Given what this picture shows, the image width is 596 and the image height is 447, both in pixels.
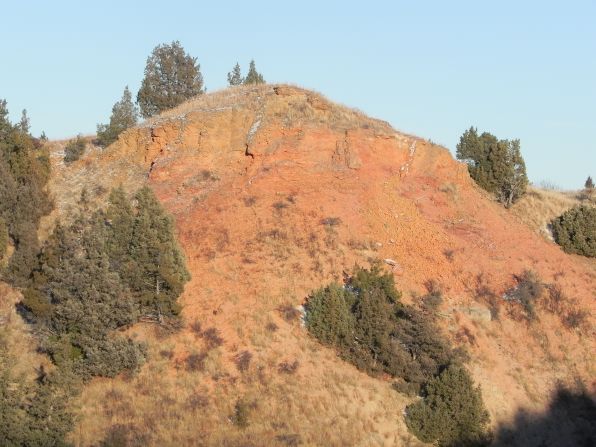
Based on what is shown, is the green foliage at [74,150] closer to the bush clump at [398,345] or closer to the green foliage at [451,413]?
the bush clump at [398,345]

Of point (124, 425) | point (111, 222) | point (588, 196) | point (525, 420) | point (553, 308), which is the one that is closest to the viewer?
point (124, 425)

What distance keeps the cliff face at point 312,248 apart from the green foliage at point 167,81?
6.68 meters

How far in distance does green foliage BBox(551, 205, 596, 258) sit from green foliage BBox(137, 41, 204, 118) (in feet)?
71.0

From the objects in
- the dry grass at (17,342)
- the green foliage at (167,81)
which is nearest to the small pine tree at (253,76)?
the green foliage at (167,81)

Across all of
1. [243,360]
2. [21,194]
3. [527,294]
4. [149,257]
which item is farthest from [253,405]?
[21,194]

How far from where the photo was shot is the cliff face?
91.3 ft

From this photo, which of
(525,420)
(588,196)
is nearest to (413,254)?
(525,420)

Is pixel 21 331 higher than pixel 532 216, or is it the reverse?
pixel 532 216

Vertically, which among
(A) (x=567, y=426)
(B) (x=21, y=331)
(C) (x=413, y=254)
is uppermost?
(C) (x=413, y=254)

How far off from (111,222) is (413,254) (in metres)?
12.5

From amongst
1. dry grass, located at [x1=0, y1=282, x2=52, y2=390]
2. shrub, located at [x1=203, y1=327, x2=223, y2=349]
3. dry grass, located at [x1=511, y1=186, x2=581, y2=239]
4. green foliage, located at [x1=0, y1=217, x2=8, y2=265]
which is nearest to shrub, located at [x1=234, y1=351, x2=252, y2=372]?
shrub, located at [x1=203, y1=327, x2=223, y2=349]

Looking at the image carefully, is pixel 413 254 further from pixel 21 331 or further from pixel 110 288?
pixel 21 331

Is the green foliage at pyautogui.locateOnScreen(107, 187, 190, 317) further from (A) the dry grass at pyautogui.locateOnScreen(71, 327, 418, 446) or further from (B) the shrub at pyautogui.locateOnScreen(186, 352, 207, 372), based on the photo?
(B) the shrub at pyautogui.locateOnScreen(186, 352, 207, 372)

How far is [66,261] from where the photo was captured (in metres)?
28.5
